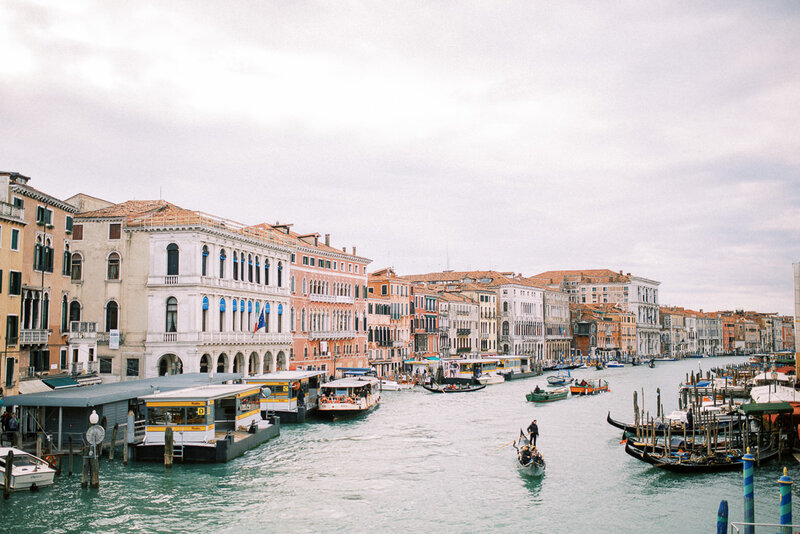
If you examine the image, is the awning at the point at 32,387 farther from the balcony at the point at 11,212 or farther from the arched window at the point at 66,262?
the balcony at the point at 11,212

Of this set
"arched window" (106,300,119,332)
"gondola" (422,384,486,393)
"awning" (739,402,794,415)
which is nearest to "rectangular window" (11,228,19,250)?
"arched window" (106,300,119,332)

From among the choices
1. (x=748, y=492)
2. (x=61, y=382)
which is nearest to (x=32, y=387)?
(x=61, y=382)

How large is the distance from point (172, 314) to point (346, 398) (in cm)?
781

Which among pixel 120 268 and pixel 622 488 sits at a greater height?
pixel 120 268

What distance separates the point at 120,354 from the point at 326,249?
54.0ft

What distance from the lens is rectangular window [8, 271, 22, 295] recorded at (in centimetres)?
2028

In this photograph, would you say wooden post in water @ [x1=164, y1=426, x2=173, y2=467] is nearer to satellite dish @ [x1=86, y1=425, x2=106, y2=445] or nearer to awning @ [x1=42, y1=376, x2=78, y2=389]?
satellite dish @ [x1=86, y1=425, x2=106, y2=445]

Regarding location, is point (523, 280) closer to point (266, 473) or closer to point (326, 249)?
point (326, 249)

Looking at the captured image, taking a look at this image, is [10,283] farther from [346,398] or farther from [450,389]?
[450,389]

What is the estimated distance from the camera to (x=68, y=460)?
57.8ft

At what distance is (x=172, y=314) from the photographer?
95.5 ft

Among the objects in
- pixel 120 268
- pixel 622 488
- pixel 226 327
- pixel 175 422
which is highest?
pixel 120 268

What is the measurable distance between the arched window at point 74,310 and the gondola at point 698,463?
72.7 ft

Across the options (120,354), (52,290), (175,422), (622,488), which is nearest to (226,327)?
(120,354)
